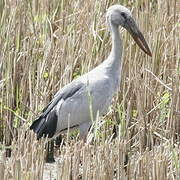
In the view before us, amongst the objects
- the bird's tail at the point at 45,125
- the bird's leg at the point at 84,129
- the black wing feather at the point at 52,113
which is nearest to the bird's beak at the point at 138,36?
the black wing feather at the point at 52,113

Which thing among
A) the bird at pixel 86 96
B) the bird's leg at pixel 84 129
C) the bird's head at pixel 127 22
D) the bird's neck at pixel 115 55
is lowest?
the bird's leg at pixel 84 129

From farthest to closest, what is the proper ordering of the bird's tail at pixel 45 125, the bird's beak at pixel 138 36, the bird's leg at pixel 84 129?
1. the bird's beak at pixel 138 36
2. the bird's leg at pixel 84 129
3. the bird's tail at pixel 45 125

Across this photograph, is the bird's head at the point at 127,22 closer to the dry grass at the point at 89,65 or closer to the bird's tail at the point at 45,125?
the dry grass at the point at 89,65

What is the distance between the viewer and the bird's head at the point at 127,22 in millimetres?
6848

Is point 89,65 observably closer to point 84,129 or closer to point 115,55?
point 115,55

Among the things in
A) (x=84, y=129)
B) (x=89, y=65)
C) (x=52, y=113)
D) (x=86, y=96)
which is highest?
Answer: (x=89, y=65)

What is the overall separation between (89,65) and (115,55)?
0.35 metres

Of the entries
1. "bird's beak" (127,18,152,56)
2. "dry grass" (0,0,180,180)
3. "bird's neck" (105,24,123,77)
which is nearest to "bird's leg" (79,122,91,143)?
"dry grass" (0,0,180,180)

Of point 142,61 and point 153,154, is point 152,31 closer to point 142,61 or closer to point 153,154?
point 142,61

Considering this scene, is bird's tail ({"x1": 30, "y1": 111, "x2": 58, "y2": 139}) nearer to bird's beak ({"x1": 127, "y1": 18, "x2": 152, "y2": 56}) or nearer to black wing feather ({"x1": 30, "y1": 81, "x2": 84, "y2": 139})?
black wing feather ({"x1": 30, "y1": 81, "x2": 84, "y2": 139})

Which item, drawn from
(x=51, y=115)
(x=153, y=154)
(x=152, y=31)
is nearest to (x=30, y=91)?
(x=51, y=115)

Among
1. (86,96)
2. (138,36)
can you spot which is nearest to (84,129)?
(86,96)

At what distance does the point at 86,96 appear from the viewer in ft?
22.2

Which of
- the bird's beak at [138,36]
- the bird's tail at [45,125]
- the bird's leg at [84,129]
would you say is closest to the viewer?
the bird's tail at [45,125]
